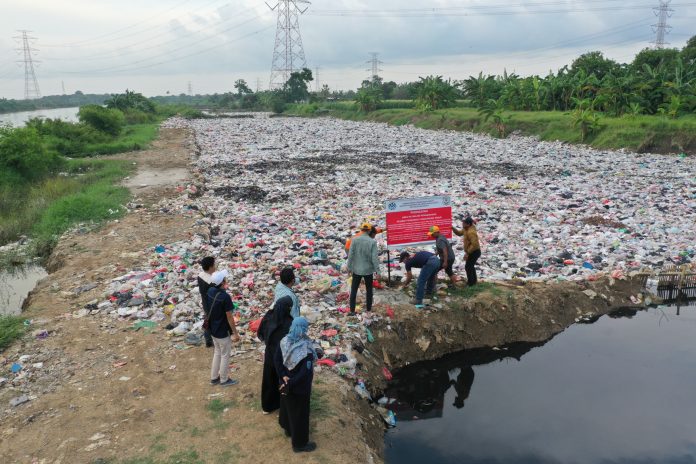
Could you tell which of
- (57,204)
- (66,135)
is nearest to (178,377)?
(57,204)

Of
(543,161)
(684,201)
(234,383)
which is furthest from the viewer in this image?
(543,161)

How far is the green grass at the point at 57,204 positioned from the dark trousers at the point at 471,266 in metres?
8.39

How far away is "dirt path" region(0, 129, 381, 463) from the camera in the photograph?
12.9ft

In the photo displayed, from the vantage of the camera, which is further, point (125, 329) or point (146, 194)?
point (146, 194)

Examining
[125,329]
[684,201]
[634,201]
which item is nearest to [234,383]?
[125,329]

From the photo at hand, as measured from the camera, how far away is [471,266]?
6887 mm

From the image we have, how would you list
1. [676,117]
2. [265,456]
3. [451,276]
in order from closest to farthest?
[265,456]
[451,276]
[676,117]

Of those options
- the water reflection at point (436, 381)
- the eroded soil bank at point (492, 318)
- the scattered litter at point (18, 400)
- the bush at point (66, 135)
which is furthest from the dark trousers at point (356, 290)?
the bush at point (66, 135)

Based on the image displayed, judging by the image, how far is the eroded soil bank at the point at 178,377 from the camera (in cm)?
398

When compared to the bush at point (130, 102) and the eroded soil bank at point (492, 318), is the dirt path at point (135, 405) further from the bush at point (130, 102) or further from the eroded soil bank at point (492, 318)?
the bush at point (130, 102)

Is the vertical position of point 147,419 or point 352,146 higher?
point 352,146

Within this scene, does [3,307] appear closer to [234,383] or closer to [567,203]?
[234,383]

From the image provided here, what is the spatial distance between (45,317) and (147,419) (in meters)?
3.08

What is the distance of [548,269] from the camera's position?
26.0 ft
